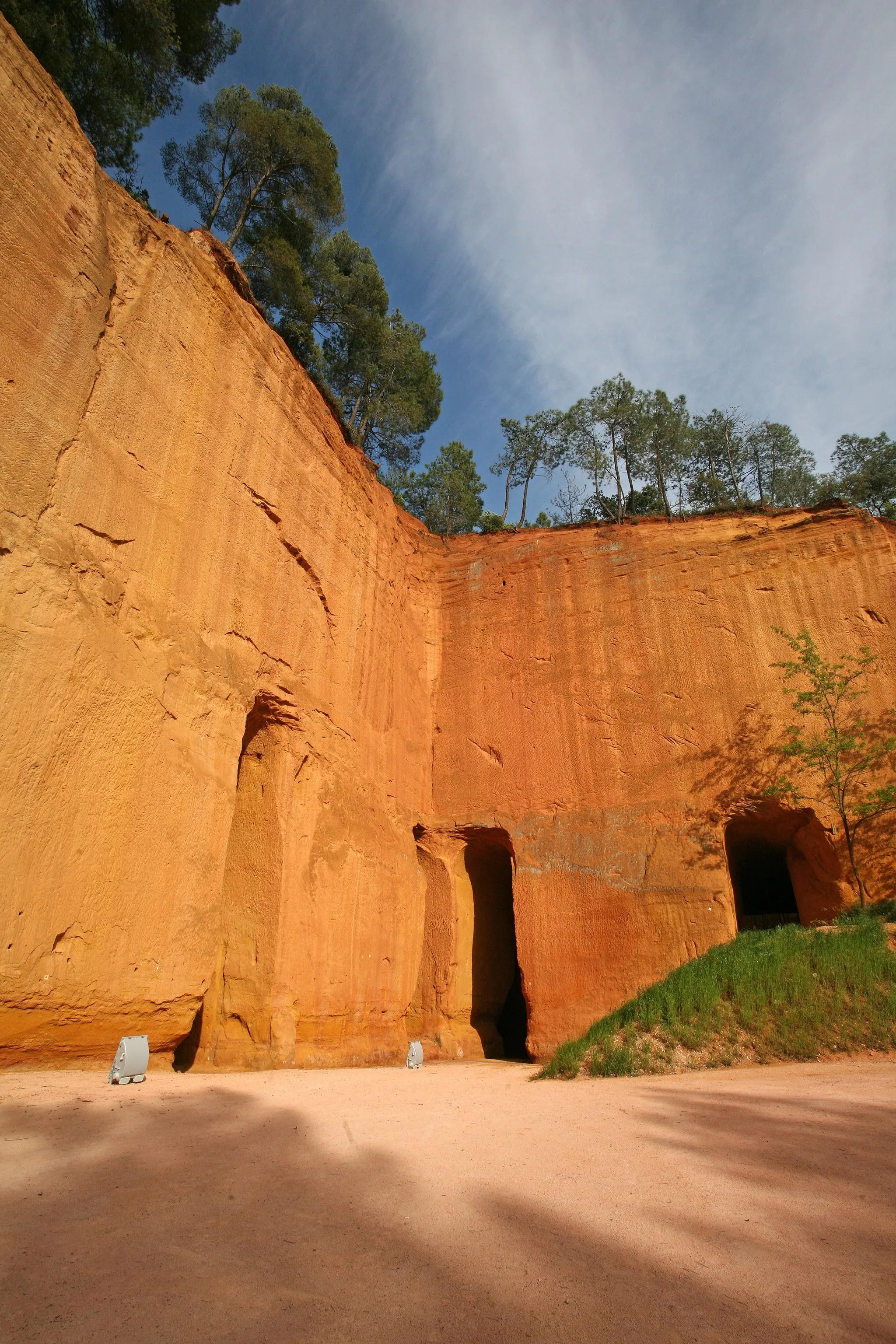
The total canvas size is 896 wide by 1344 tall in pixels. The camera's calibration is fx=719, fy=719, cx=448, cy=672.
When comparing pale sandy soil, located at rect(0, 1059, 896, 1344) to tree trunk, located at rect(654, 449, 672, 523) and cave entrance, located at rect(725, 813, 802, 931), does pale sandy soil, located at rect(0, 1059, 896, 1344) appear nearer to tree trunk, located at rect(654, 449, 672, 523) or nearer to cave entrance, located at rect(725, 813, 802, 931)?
cave entrance, located at rect(725, 813, 802, 931)

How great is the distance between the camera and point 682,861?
11648 millimetres

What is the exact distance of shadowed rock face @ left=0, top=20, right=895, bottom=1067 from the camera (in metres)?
Answer: 6.11

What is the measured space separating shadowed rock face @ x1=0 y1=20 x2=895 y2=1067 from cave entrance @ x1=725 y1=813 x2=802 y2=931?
24cm

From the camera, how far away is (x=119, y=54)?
13.7m

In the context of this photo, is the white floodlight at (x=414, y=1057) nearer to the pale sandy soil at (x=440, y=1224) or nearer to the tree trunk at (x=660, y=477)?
the pale sandy soil at (x=440, y=1224)

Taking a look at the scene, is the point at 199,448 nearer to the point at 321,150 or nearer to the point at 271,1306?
the point at 271,1306

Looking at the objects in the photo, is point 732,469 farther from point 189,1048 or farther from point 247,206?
point 189,1048

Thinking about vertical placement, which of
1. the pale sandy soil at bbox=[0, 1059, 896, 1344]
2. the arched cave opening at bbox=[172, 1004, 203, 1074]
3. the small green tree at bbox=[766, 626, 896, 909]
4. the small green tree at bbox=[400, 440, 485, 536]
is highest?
the small green tree at bbox=[400, 440, 485, 536]

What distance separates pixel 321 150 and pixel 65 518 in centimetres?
1478

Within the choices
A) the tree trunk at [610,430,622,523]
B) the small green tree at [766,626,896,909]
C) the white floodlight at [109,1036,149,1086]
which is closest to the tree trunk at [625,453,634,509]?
the tree trunk at [610,430,622,523]

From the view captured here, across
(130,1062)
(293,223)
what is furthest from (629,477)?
(130,1062)

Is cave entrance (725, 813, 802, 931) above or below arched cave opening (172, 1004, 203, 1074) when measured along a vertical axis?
above

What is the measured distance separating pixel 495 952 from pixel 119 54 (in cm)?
1827

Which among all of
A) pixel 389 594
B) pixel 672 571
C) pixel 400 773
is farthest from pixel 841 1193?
pixel 672 571
